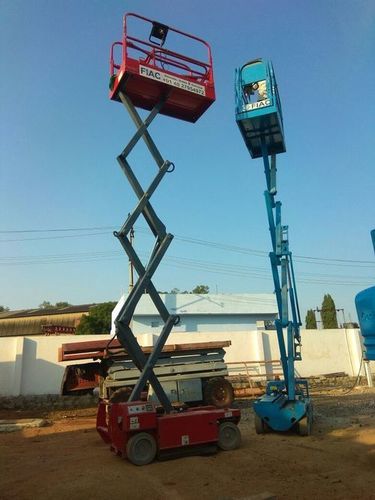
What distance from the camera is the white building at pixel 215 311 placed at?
30208 mm

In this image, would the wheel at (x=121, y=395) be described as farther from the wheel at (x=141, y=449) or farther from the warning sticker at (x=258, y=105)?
the warning sticker at (x=258, y=105)

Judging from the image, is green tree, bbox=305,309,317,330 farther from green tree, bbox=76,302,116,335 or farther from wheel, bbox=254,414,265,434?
wheel, bbox=254,414,265,434

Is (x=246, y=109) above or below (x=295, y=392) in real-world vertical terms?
above

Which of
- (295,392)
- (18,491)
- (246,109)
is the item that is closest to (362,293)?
(18,491)

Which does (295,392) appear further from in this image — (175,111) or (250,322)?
(250,322)

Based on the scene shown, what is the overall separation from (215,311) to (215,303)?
634 mm

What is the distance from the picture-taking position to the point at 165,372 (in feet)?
38.9

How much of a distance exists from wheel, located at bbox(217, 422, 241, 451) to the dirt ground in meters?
0.15

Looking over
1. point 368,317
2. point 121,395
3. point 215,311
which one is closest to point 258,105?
point 368,317

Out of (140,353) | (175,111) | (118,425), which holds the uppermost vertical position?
(175,111)

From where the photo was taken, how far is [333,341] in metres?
22.5

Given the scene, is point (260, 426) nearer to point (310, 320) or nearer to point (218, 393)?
point (218, 393)

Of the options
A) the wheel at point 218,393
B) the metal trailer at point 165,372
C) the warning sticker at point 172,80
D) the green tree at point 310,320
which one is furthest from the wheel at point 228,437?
the green tree at point 310,320

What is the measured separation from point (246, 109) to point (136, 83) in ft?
9.27
